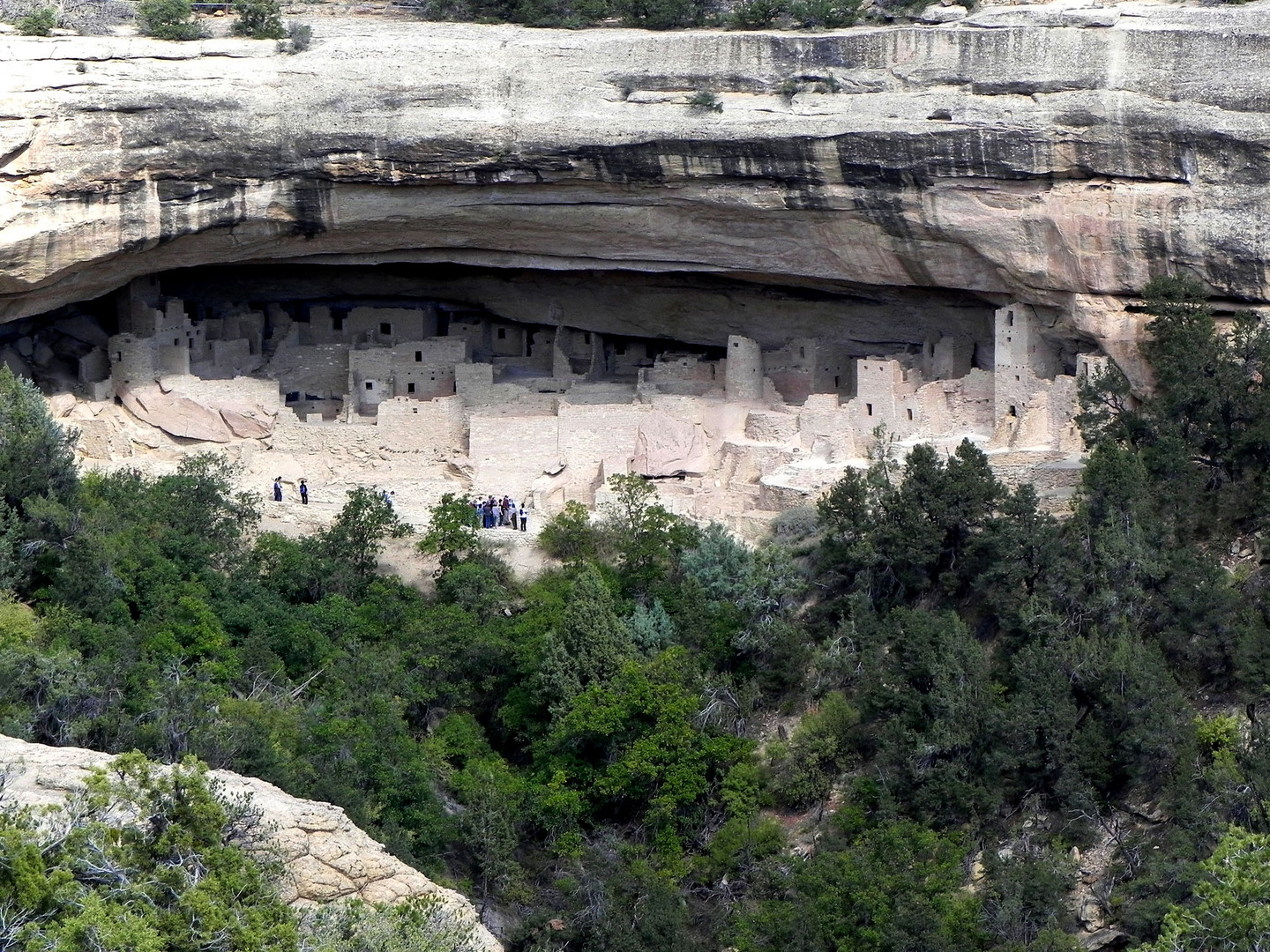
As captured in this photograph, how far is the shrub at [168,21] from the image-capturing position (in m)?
23.5

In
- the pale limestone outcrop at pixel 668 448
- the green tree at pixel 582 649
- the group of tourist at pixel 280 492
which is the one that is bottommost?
the green tree at pixel 582 649

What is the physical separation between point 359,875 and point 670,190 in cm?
1049

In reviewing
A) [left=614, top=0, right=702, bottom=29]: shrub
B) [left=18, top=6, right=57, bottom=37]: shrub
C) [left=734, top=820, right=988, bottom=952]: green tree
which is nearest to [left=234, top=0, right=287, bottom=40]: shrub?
[left=18, top=6, right=57, bottom=37]: shrub

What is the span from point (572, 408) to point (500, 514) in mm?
1351

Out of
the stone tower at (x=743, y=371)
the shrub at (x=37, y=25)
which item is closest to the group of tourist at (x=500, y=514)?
the stone tower at (x=743, y=371)

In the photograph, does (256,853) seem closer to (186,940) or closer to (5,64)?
(186,940)

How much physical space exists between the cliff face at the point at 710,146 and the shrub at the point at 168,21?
380 mm

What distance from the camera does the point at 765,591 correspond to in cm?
2206

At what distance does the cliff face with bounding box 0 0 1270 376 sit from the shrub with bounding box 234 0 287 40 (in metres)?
0.47

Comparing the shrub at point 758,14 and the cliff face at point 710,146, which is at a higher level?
the shrub at point 758,14

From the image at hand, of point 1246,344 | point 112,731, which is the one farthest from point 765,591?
point 112,731

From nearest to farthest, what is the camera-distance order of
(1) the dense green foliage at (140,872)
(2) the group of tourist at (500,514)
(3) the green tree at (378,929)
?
1. (1) the dense green foliage at (140,872)
2. (3) the green tree at (378,929)
3. (2) the group of tourist at (500,514)

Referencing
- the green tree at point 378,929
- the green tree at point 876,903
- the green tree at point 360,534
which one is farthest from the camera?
the green tree at point 360,534

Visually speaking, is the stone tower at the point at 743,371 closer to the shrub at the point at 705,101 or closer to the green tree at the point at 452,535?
the shrub at the point at 705,101
